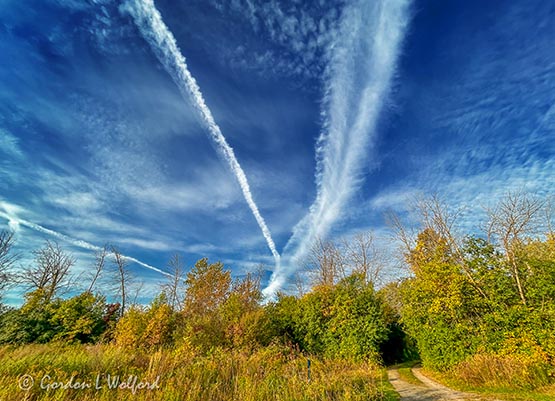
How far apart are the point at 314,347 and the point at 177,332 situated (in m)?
8.23

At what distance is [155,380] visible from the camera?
5.05 meters

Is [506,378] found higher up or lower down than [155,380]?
lower down

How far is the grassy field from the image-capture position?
425cm

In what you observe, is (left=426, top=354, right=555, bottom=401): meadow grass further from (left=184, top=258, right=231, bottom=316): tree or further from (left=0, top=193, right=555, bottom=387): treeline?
(left=184, top=258, right=231, bottom=316): tree

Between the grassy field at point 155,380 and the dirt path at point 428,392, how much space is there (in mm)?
3131

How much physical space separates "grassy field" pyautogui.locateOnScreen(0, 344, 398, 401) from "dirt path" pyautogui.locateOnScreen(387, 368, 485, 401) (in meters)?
3.13

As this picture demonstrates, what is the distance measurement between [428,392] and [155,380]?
31.4 feet

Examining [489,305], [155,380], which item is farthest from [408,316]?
[155,380]

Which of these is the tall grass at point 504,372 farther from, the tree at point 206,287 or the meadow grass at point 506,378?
the tree at point 206,287

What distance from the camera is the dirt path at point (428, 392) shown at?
8077 mm

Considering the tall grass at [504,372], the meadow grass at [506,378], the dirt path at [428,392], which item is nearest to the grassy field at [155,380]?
the dirt path at [428,392]

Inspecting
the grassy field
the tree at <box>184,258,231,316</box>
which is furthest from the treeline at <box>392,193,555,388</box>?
the tree at <box>184,258,231,316</box>

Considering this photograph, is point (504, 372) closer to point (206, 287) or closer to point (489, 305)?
point (489, 305)

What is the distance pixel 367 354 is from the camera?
1381cm
